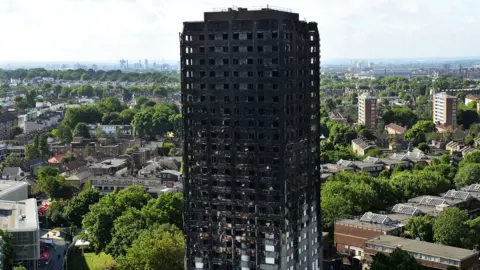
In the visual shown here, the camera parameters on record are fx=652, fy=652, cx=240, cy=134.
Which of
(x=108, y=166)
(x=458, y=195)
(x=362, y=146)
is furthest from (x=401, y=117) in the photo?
(x=108, y=166)

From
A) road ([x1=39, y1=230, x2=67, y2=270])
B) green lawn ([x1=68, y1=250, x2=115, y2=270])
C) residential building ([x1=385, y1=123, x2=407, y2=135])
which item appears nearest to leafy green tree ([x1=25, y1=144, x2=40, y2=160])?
road ([x1=39, y1=230, x2=67, y2=270])

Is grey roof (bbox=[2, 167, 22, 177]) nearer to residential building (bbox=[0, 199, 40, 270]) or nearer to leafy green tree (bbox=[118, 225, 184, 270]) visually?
residential building (bbox=[0, 199, 40, 270])

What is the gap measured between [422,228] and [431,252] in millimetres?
6846

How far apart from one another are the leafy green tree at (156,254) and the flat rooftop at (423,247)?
15314 millimetres

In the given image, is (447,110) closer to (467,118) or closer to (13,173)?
(467,118)

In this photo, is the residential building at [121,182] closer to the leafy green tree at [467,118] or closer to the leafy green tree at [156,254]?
the leafy green tree at [156,254]

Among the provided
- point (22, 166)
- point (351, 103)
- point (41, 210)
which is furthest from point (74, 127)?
point (351, 103)

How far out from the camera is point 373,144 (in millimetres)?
110938

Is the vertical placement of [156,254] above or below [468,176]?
below

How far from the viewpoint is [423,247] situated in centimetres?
5047

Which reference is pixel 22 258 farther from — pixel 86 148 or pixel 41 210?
pixel 86 148

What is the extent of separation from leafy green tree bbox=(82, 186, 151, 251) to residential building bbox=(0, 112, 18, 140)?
67.4 meters

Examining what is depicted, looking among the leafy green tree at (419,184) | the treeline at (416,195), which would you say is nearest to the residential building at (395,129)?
the treeline at (416,195)

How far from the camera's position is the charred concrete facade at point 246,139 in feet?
130
